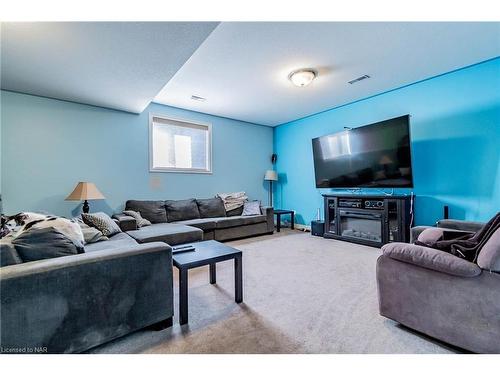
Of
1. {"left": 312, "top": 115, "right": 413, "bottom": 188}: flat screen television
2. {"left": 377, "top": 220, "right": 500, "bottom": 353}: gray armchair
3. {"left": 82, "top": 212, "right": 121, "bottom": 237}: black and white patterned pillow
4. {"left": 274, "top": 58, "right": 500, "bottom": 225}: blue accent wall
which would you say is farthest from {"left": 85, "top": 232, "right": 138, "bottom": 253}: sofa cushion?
{"left": 274, "top": 58, "right": 500, "bottom": 225}: blue accent wall

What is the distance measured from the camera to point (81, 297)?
125cm

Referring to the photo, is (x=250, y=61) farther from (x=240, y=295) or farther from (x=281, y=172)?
Result: (x=281, y=172)

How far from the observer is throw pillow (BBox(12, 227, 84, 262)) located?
1.28 metres

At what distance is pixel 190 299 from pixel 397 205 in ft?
9.97

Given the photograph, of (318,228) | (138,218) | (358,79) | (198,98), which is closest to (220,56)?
(198,98)

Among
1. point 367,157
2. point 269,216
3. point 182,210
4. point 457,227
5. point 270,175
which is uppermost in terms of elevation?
point 367,157

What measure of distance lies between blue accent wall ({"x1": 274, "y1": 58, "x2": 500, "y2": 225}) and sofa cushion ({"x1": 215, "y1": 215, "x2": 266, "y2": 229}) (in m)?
2.00

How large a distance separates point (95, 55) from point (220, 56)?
4.05 feet

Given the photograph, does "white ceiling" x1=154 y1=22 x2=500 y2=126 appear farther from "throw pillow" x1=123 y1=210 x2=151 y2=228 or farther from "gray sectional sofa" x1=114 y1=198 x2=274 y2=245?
"throw pillow" x1=123 y1=210 x2=151 y2=228

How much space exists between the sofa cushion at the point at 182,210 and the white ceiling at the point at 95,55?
1.82 m

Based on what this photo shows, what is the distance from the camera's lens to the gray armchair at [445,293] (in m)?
1.19

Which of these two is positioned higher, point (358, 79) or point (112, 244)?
point (358, 79)

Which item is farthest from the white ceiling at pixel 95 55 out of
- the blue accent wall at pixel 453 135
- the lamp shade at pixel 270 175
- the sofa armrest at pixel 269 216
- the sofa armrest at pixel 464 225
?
the blue accent wall at pixel 453 135

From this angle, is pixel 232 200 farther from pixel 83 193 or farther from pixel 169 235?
pixel 83 193
